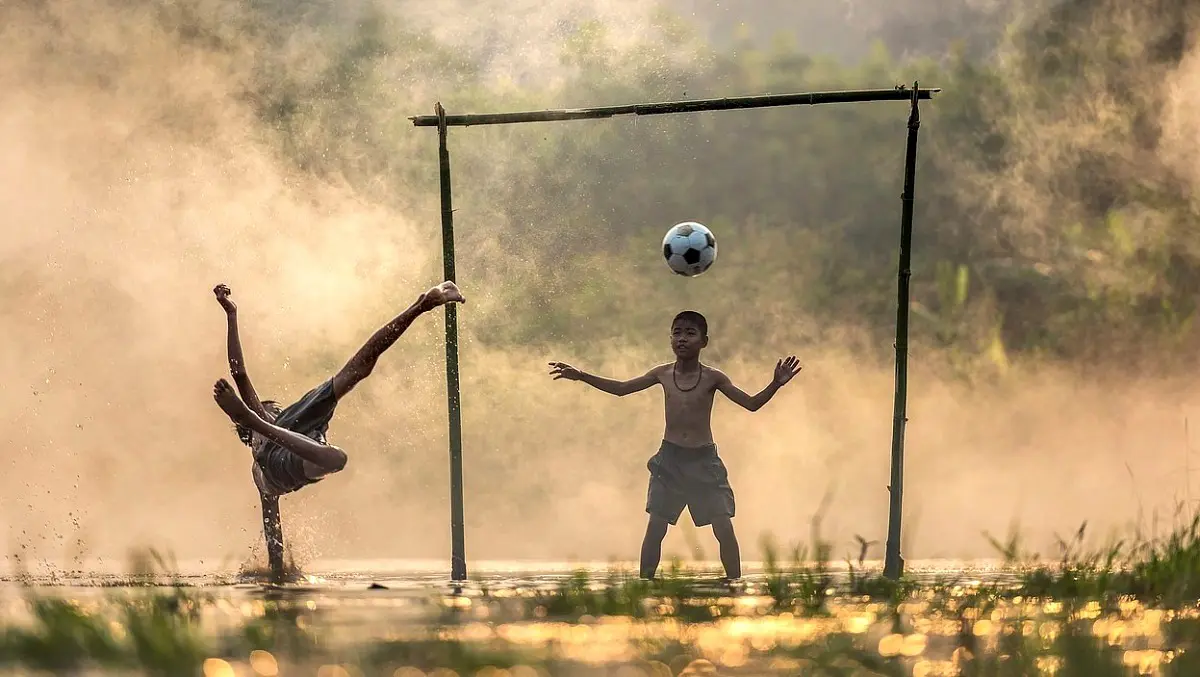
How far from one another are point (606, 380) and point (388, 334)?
193 cm

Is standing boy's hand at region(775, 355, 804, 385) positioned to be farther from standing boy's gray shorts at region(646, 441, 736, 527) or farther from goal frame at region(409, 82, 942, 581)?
standing boy's gray shorts at region(646, 441, 736, 527)

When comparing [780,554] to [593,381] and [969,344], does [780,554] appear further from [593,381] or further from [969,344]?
[969,344]

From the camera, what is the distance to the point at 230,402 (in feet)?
23.9

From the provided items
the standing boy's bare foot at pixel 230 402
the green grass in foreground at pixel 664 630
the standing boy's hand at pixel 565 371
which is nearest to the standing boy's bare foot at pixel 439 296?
the standing boy's bare foot at pixel 230 402

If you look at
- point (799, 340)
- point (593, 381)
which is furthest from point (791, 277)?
point (593, 381)

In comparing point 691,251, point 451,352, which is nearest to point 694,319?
point 691,251

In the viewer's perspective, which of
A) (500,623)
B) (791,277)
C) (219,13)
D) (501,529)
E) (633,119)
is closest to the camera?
(500,623)

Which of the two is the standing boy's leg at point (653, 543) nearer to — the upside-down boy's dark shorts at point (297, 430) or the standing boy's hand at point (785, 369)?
the standing boy's hand at point (785, 369)

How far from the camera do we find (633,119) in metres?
20.1

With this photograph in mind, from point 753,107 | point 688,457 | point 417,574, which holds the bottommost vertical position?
point 417,574

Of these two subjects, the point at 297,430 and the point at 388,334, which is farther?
the point at 297,430

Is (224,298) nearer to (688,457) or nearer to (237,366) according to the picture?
(237,366)

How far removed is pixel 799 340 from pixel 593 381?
10.9 m

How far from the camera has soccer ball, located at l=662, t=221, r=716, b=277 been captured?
31.7 feet
